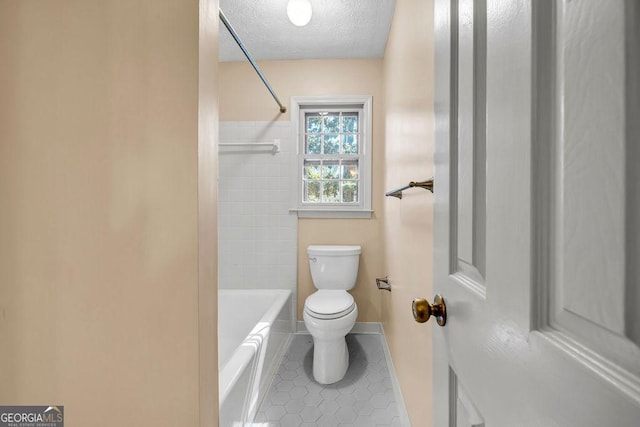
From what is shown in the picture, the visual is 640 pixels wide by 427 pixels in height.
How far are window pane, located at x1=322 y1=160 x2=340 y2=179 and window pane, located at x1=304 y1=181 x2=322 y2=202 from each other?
11 cm

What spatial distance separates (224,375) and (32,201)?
896mm

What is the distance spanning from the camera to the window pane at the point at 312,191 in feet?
8.69

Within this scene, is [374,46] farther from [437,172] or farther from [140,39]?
[437,172]

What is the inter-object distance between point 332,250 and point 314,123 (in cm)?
114

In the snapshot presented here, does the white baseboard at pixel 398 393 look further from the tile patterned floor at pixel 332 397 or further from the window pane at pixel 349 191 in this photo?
the window pane at pixel 349 191

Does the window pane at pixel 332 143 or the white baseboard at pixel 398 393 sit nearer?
the white baseboard at pixel 398 393

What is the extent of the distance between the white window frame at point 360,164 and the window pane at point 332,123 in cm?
9

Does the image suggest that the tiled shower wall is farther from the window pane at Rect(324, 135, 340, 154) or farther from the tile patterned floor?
the tile patterned floor

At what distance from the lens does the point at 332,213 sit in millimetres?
2547

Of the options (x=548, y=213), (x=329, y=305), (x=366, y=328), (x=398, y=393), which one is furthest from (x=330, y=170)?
(x=548, y=213)

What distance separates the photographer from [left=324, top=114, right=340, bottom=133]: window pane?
265 cm

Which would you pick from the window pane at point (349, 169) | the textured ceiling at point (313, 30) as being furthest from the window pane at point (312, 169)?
the textured ceiling at point (313, 30)

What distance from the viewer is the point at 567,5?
27 centimetres

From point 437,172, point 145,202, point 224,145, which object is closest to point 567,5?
point 437,172
